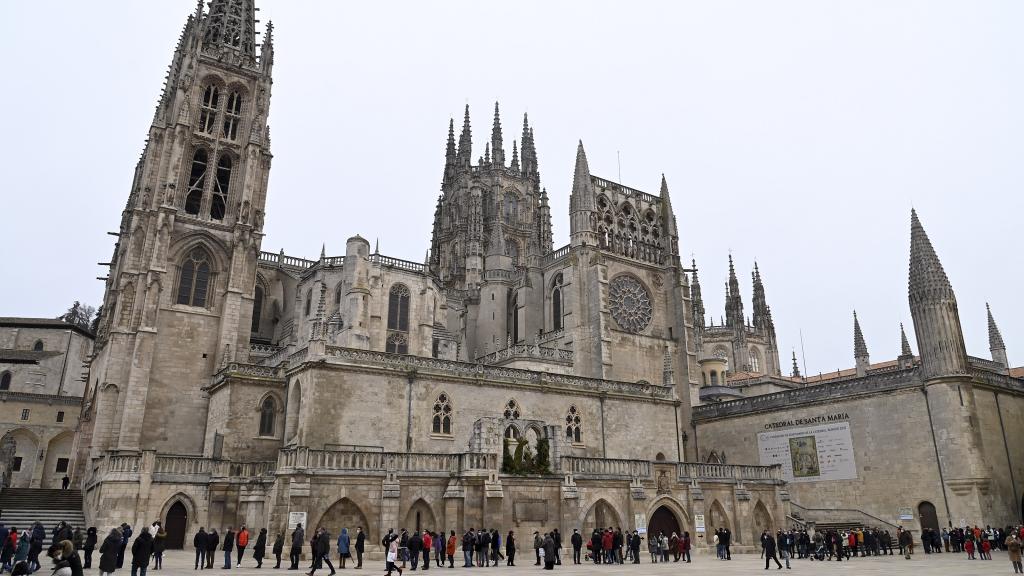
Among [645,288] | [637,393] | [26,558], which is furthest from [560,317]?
[26,558]

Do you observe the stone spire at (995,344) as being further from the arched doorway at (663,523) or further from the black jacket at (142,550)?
the black jacket at (142,550)

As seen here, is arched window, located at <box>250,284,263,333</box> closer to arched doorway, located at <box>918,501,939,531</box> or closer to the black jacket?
the black jacket

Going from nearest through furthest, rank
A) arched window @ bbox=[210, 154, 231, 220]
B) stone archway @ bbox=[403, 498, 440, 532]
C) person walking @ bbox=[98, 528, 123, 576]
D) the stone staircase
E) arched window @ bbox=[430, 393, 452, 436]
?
person walking @ bbox=[98, 528, 123, 576]
stone archway @ bbox=[403, 498, 440, 532]
the stone staircase
arched window @ bbox=[430, 393, 452, 436]
arched window @ bbox=[210, 154, 231, 220]

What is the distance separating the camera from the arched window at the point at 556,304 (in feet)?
160

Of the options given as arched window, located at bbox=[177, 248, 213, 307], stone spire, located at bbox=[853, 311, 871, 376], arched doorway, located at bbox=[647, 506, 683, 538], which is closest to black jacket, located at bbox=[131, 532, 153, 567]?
arched doorway, located at bbox=[647, 506, 683, 538]

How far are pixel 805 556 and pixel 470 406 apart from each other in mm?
15209

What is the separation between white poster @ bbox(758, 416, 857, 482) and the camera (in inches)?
1389

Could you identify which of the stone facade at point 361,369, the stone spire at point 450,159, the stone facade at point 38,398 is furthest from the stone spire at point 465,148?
the stone facade at point 38,398

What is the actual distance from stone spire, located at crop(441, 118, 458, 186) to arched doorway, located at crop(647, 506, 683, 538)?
54277mm

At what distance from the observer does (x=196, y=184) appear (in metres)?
42.9

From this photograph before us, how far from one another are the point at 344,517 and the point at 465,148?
195 ft

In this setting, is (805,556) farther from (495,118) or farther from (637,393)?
(495,118)

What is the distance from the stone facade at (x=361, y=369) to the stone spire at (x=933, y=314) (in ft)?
30.7

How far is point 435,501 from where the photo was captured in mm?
24766
